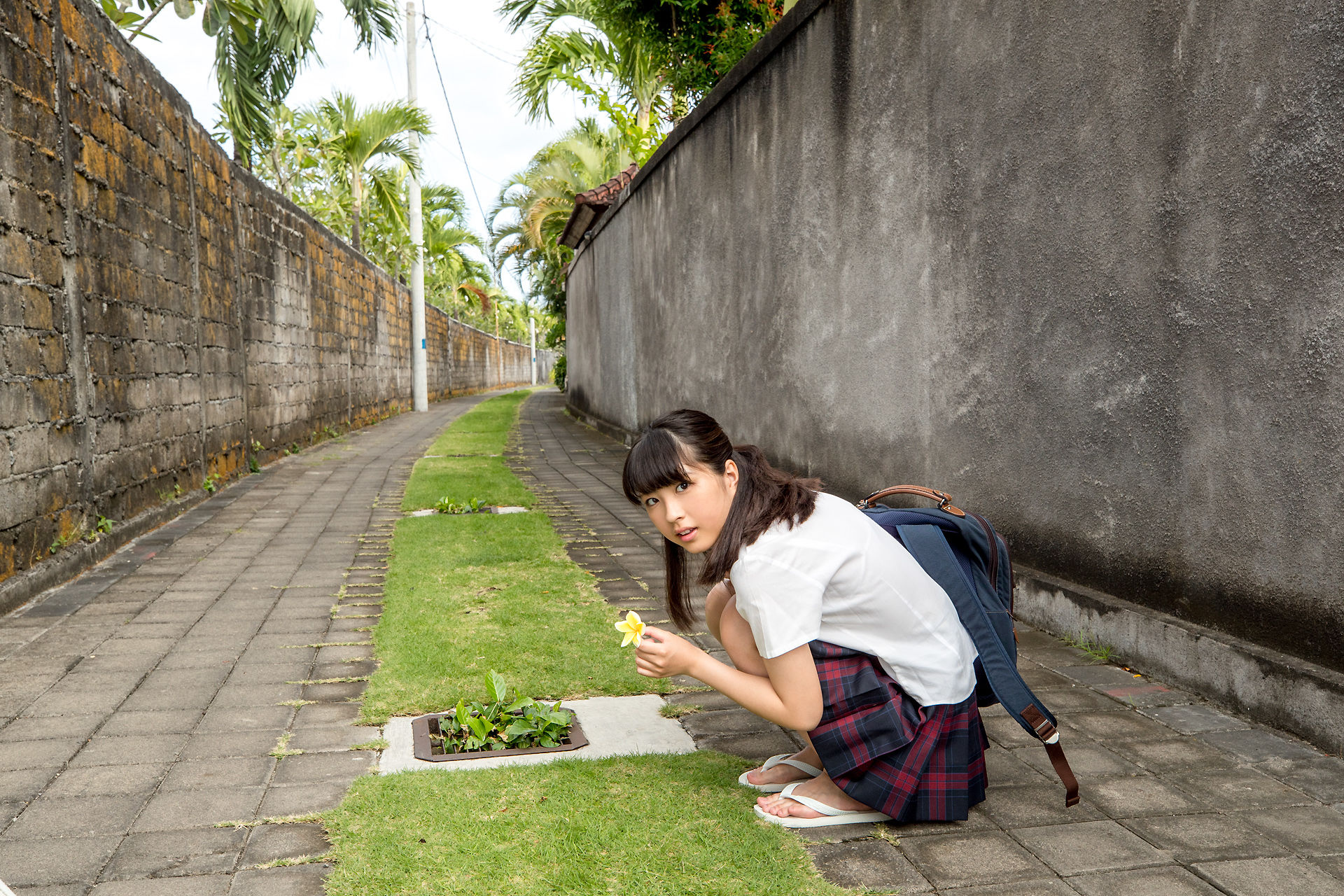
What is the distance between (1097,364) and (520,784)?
8.07ft

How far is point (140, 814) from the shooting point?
7.74 feet

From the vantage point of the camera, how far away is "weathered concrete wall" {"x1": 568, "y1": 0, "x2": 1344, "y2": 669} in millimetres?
2666

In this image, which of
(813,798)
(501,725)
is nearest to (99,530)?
(501,725)

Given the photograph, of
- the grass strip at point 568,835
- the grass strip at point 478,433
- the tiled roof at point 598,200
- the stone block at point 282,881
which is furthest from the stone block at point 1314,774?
the tiled roof at point 598,200

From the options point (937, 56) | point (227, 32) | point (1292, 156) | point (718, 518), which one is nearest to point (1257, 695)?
point (1292, 156)

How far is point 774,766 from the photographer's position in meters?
2.50

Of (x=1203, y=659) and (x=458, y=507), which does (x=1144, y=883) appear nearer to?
(x=1203, y=659)

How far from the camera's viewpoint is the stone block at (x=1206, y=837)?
2.07 meters

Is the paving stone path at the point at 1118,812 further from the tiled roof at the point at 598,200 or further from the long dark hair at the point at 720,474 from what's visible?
the tiled roof at the point at 598,200

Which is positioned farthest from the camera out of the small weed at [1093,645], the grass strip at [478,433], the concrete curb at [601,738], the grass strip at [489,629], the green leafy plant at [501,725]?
the grass strip at [478,433]

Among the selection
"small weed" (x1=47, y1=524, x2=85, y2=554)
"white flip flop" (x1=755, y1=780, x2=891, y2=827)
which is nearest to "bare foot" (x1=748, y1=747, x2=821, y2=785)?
"white flip flop" (x1=755, y1=780, x2=891, y2=827)

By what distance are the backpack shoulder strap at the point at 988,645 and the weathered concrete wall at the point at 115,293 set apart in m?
4.17

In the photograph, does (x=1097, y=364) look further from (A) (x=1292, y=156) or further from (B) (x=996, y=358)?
(A) (x=1292, y=156)

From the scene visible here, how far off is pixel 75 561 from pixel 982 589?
4.72 m
